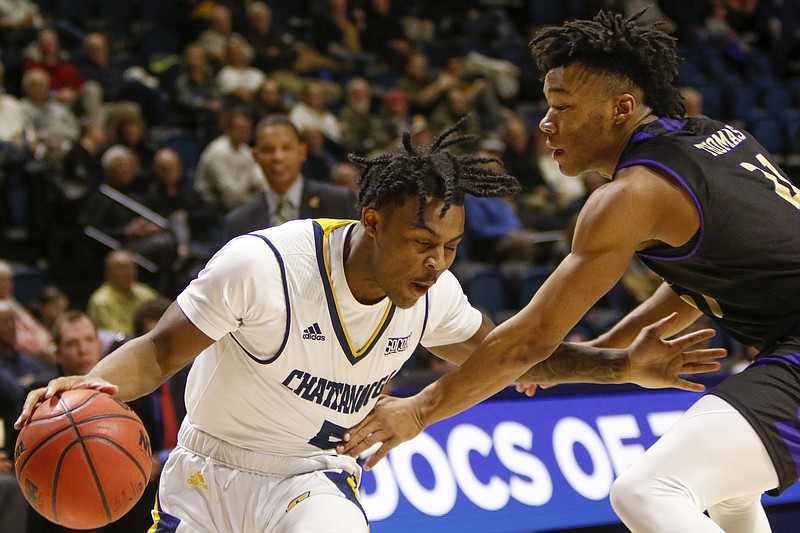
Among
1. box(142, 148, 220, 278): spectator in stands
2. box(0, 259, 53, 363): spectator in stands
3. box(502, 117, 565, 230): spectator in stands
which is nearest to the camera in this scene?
box(0, 259, 53, 363): spectator in stands

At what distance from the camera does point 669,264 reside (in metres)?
3.21

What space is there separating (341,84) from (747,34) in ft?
23.8

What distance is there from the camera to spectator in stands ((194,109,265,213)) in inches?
352

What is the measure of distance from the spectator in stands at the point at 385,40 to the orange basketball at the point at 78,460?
10.1 meters

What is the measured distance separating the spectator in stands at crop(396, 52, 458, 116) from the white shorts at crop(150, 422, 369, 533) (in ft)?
27.9

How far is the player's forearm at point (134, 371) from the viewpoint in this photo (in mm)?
3012

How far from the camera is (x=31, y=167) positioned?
845 centimetres

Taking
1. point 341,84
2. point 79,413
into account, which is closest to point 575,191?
point 341,84

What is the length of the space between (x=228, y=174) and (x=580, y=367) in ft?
19.1

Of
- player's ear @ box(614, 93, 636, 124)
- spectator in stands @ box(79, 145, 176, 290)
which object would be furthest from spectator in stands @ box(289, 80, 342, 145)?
player's ear @ box(614, 93, 636, 124)

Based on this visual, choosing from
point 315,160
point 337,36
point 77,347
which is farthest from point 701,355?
point 337,36

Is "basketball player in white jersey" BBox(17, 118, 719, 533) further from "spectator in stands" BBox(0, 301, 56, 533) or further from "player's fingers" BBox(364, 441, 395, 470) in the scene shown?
"spectator in stands" BBox(0, 301, 56, 533)

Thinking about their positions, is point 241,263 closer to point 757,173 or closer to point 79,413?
point 79,413

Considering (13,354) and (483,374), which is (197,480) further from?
(13,354)
